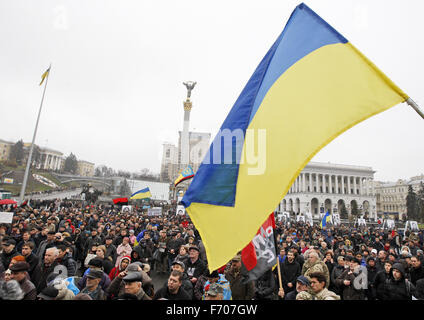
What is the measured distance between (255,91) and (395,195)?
119984 millimetres

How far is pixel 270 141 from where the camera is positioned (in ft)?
9.09

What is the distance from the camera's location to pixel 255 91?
122 inches

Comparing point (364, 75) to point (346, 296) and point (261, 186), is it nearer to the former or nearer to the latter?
point (261, 186)

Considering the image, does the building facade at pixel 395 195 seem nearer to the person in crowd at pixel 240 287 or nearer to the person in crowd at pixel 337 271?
the person in crowd at pixel 337 271

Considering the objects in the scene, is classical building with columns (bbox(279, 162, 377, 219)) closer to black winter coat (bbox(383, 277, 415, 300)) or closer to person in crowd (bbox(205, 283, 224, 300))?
black winter coat (bbox(383, 277, 415, 300))

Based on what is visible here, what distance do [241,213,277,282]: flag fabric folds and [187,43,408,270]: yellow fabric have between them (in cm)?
121

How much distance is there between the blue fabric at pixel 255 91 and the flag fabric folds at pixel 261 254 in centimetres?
130

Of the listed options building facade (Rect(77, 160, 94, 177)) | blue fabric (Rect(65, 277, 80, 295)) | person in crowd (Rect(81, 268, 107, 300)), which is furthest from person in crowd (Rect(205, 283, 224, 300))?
building facade (Rect(77, 160, 94, 177))

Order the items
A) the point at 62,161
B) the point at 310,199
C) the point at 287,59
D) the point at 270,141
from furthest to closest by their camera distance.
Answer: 1. the point at 62,161
2. the point at 310,199
3. the point at 287,59
4. the point at 270,141

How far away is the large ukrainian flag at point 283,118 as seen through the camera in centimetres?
261

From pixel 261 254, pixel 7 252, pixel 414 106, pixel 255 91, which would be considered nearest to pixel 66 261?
pixel 7 252

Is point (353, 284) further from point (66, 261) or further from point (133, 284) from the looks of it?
point (66, 261)
